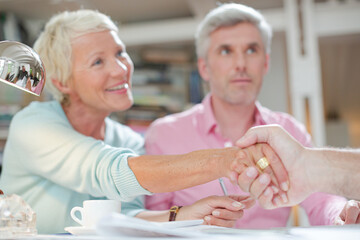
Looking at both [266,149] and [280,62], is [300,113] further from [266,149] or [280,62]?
[266,149]

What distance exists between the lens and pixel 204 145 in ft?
5.05

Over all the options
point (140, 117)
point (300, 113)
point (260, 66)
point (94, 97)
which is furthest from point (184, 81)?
point (94, 97)

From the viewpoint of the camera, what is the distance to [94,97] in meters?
1.34

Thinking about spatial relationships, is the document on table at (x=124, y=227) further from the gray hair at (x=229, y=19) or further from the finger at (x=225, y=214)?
the gray hair at (x=229, y=19)

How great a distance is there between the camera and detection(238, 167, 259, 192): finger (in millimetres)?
966

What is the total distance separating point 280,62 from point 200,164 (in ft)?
6.34

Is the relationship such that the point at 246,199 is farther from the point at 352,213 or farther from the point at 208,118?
the point at 208,118

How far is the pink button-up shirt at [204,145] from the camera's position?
1.35 metres

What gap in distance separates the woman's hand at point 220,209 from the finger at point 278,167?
91 mm

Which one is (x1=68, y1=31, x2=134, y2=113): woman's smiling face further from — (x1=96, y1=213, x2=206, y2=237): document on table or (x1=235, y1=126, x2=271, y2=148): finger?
(x1=96, y1=213, x2=206, y2=237): document on table

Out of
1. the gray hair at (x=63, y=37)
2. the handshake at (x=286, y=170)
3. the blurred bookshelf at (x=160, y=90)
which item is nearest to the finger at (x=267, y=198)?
the handshake at (x=286, y=170)

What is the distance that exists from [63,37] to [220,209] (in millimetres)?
786

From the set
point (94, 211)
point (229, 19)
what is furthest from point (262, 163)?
point (229, 19)

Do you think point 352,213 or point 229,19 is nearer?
point 352,213
